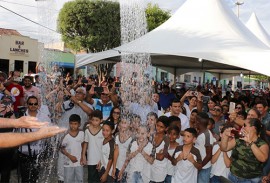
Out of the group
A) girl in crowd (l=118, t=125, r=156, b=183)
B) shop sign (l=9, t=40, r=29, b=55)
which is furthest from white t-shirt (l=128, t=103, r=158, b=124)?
shop sign (l=9, t=40, r=29, b=55)

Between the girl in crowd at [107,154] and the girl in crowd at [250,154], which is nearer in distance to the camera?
the girl in crowd at [250,154]

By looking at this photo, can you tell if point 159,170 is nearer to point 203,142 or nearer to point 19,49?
point 203,142

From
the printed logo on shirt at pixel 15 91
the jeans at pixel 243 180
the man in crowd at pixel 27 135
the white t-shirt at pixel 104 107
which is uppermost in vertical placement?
the printed logo on shirt at pixel 15 91

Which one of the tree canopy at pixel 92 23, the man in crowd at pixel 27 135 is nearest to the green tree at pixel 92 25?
the tree canopy at pixel 92 23

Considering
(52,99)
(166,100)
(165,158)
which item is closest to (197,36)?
(166,100)

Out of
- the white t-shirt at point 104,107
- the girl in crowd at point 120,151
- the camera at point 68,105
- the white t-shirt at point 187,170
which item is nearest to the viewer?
the white t-shirt at point 187,170

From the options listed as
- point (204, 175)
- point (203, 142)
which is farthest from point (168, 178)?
point (203, 142)

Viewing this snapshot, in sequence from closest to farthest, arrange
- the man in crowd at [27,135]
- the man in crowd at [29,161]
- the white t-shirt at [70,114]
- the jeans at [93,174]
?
the man in crowd at [27,135], the jeans at [93,174], the man in crowd at [29,161], the white t-shirt at [70,114]

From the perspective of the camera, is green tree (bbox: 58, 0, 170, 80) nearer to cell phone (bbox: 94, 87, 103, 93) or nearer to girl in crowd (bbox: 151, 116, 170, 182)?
cell phone (bbox: 94, 87, 103, 93)

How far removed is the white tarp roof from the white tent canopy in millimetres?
6354

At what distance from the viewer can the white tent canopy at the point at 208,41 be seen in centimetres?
621

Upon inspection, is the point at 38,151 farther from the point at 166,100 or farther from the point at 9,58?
the point at 9,58

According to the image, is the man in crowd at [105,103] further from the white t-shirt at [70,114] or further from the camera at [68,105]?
the camera at [68,105]

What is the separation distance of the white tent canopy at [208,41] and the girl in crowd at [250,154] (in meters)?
2.53
